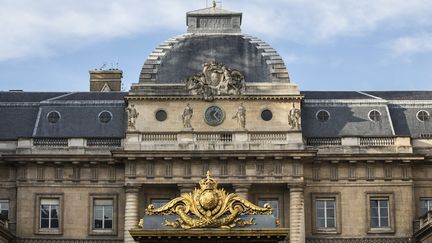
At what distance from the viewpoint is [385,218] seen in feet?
213

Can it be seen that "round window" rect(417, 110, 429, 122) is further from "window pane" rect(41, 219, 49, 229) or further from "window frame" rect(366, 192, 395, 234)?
"window pane" rect(41, 219, 49, 229)

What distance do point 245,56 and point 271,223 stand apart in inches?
1523

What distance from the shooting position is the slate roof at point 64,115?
6710 centimetres

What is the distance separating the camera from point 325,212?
6506 centimetres

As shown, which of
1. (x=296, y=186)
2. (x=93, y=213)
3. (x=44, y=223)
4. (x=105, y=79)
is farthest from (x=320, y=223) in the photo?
(x=105, y=79)

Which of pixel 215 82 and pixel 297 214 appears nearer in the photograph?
pixel 297 214

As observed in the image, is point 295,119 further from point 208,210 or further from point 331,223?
point 208,210

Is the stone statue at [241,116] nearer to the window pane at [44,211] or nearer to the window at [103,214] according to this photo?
the window at [103,214]

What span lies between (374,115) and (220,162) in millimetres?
10490

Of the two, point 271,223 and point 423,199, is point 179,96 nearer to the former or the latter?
point 423,199

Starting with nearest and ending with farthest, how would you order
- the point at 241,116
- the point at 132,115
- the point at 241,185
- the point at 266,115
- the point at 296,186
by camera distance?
the point at 241,185 → the point at 296,186 → the point at 241,116 → the point at 132,115 → the point at 266,115

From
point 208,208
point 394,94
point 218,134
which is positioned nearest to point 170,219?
point 208,208

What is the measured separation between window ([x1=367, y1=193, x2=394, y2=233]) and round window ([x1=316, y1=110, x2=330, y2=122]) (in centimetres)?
561

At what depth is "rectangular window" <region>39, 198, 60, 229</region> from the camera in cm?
6481
